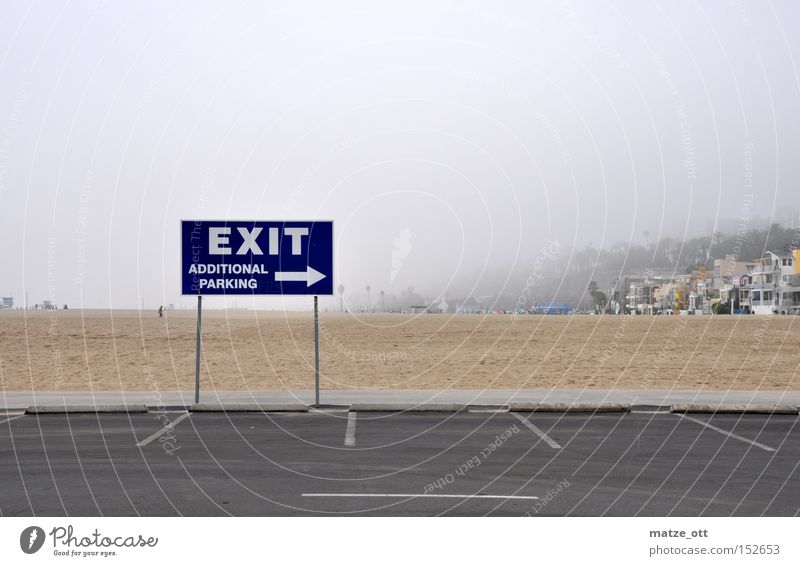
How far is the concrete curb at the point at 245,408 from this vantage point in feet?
52.7

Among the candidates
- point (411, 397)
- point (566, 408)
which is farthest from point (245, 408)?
point (566, 408)

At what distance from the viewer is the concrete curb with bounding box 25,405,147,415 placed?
1562 cm

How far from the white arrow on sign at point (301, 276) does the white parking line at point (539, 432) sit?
16.5 feet

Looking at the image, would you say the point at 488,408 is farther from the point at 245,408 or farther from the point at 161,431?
the point at 161,431

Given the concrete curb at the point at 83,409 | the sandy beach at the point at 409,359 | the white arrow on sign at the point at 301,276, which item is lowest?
the sandy beach at the point at 409,359

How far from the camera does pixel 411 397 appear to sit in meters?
18.0

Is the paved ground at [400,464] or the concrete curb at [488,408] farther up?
the paved ground at [400,464]

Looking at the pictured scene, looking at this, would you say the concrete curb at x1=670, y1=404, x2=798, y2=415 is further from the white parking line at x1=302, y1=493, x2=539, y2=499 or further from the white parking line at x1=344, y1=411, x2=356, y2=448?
the white parking line at x1=302, y1=493, x2=539, y2=499

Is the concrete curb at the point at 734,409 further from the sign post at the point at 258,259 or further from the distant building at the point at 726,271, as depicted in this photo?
the distant building at the point at 726,271

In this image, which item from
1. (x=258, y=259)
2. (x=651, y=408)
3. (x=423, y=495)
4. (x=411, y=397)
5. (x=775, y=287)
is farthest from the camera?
(x=775, y=287)

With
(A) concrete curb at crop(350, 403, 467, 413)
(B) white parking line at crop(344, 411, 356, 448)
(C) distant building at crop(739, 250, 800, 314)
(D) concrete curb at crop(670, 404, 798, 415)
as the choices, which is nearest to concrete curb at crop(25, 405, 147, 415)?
(B) white parking line at crop(344, 411, 356, 448)

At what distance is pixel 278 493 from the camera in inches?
343

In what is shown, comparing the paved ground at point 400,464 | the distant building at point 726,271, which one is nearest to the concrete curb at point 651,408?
the paved ground at point 400,464

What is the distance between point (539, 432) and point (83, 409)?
852 centimetres
